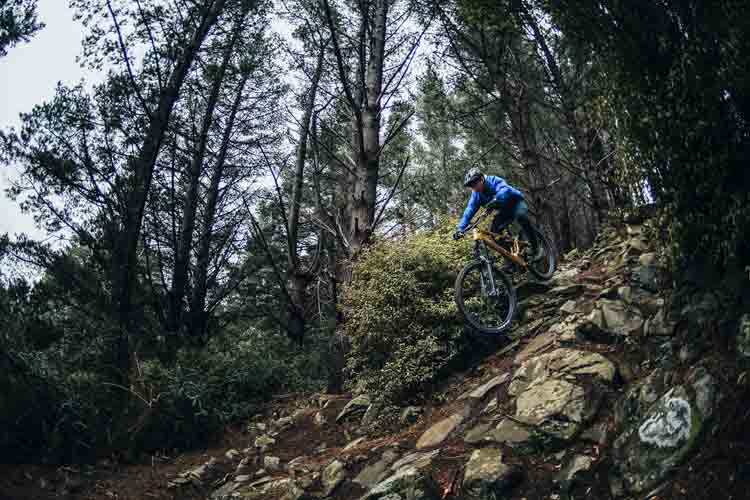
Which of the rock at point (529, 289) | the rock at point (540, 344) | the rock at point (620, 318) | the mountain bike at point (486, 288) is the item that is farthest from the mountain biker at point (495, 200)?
the rock at point (620, 318)

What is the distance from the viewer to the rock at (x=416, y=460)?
463 cm

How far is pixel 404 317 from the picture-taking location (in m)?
6.42

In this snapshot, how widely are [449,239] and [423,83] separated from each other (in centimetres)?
551

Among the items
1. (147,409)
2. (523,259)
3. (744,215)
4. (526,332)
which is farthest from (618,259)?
(147,409)

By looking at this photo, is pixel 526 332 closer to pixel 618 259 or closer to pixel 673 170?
pixel 618 259

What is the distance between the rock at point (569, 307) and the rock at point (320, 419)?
368 cm

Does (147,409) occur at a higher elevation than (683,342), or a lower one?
higher

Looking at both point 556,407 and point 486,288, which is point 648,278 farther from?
point 486,288

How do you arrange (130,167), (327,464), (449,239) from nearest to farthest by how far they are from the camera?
(327,464)
(449,239)
(130,167)

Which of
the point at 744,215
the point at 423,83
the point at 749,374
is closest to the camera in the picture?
the point at 749,374

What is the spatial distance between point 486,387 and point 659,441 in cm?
241

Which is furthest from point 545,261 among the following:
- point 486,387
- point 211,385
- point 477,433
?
point 211,385

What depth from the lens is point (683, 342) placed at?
3562 mm

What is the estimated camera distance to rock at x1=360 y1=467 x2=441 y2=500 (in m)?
4.00
